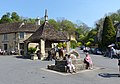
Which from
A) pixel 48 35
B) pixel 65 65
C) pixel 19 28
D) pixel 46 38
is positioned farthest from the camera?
pixel 19 28

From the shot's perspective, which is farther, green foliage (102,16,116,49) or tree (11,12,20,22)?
tree (11,12,20,22)

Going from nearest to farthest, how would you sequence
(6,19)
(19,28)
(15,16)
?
(19,28) < (6,19) < (15,16)

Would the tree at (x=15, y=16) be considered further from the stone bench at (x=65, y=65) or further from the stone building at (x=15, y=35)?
the stone bench at (x=65, y=65)

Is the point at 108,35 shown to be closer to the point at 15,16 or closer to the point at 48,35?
the point at 48,35

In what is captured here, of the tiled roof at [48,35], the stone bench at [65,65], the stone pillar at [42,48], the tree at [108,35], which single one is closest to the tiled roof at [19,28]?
the tree at [108,35]

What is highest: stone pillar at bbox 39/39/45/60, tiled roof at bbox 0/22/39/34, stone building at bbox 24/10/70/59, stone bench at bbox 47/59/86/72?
tiled roof at bbox 0/22/39/34

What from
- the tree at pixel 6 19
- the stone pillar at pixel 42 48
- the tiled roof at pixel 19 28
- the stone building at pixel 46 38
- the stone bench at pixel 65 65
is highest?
the tree at pixel 6 19

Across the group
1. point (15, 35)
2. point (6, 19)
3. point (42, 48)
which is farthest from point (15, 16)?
point (42, 48)

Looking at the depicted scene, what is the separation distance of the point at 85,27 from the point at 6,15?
49935mm

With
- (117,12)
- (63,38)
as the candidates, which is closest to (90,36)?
(117,12)

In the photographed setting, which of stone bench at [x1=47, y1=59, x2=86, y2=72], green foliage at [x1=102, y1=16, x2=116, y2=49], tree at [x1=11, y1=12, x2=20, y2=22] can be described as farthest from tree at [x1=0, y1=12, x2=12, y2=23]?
stone bench at [x1=47, y1=59, x2=86, y2=72]

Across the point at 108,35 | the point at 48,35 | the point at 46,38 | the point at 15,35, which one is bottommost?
the point at 46,38

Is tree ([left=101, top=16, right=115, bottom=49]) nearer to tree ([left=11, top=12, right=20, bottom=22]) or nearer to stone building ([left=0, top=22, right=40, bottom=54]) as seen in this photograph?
stone building ([left=0, top=22, right=40, bottom=54])

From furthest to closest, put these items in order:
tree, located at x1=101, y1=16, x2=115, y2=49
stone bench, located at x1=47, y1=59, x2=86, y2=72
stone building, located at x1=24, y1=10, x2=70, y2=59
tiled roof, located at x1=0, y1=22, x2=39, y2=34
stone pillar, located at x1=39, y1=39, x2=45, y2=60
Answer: tiled roof, located at x1=0, y1=22, x2=39, y2=34
tree, located at x1=101, y1=16, x2=115, y2=49
stone building, located at x1=24, y1=10, x2=70, y2=59
stone pillar, located at x1=39, y1=39, x2=45, y2=60
stone bench, located at x1=47, y1=59, x2=86, y2=72
